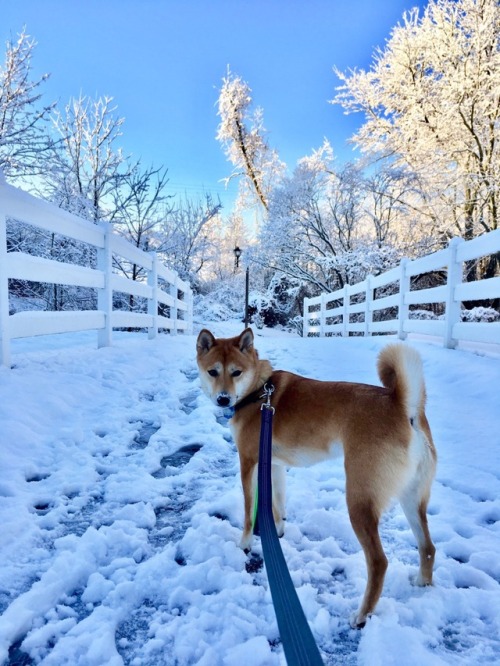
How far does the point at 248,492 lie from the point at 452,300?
4.61m

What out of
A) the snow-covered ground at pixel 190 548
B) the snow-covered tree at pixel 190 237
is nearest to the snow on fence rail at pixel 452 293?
the snow-covered ground at pixel 190 548

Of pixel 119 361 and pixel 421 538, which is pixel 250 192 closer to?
pixel 119 361

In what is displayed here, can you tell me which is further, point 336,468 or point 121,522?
point 336,468

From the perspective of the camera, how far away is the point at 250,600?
1.57 m

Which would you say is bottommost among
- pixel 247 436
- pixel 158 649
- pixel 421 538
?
pixel 158 649

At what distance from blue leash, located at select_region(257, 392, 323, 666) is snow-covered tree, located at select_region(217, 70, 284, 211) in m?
19.9

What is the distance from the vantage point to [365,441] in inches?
66.1

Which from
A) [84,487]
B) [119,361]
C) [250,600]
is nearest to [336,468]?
[250,600]

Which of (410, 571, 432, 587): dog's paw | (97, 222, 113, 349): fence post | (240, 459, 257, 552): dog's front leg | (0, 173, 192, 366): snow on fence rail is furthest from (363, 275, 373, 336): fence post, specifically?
(410, 571, 432, 587): dog's paw

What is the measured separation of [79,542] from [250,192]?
2251 centimetres

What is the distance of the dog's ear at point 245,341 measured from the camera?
103 inches

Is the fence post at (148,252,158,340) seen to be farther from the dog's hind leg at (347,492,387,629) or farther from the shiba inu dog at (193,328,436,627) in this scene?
the dog's hind leg at (347,492,387,629)

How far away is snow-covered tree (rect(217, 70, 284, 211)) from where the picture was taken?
20.6 metres

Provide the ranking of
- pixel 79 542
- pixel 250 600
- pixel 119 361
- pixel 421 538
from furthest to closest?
pixel 119 361, pixel 79 542, pixel 421 538, pixel 250 600
